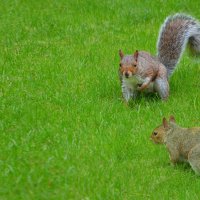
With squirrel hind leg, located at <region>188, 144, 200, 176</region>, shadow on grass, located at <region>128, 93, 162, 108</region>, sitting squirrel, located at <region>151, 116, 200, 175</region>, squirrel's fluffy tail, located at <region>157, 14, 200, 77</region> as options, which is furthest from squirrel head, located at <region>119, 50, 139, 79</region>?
squirrel hind leg, located at <region>188, 144, 200, 176</region>

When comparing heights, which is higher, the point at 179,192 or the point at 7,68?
the point at 179,192

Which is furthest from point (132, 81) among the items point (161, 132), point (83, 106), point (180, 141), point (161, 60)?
point (180, 141)

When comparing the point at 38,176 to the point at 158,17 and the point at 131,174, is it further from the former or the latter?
the point at 158,17

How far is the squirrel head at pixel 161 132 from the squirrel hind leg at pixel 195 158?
0.45 m

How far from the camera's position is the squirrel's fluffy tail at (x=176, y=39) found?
7503mm

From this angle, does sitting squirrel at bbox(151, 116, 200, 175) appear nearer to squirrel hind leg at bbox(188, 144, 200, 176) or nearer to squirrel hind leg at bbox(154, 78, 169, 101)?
squirrel hind leg at bbox(188, 144, 200, 176)

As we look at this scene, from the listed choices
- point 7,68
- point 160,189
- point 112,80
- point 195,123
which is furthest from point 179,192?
point 7,68

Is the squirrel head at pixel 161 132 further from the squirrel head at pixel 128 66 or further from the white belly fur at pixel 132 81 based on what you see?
the white belly fur at pixel 132 81

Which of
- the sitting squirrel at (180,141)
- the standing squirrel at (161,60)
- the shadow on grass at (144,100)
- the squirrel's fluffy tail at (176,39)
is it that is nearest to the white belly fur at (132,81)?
the standing squirrel at (161,60)

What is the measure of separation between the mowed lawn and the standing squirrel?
152 mm

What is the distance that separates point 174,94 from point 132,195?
2374 mm

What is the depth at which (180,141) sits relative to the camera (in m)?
5.44

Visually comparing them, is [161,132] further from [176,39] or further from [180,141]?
[176,39]

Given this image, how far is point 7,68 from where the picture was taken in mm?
8000
